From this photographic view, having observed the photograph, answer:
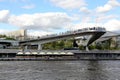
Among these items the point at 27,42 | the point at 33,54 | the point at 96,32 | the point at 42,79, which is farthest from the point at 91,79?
the point at 27,42

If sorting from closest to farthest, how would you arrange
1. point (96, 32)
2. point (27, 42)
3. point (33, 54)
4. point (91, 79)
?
point (91, 79)
point (33, 54)
point (96, 32)
point (27, 42)

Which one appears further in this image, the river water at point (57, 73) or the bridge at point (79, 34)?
the bridge at point (79, 34)

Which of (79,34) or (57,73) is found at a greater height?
(79,34)

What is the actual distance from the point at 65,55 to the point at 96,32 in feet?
72.1

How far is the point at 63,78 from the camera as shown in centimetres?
6462

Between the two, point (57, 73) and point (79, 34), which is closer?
point (57, 73)

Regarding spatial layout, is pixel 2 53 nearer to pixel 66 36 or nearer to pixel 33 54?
pixel 33 54

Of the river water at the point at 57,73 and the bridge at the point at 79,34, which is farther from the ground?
the bridge at the point at 79,34

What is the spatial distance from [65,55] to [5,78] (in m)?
85.2

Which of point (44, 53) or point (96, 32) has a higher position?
point (96, 32)

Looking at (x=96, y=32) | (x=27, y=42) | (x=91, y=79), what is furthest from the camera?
(x=27, y=42)

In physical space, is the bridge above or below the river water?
above

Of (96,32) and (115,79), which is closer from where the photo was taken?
(115,79)

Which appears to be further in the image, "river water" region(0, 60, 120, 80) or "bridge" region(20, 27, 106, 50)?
"bridge" region(20, 27, 106, 50)
